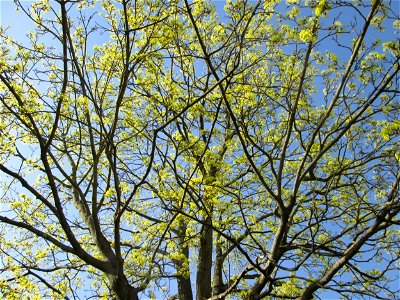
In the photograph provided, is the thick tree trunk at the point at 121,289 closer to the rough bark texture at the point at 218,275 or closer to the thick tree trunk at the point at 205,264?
the thick tree trunk at the point at 205,264

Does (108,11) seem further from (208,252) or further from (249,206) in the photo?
(208,252)

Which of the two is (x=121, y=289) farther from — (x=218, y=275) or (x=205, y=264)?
(x=218, y=275)

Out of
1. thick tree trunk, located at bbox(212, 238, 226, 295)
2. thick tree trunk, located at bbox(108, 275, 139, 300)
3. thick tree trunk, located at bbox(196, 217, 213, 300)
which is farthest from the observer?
thick tree trunk, located at bbox(212, 238, 226, 295)

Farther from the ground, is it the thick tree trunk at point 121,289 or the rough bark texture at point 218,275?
the rough bark texture at point 218,275

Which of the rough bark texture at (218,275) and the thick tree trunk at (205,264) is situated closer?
the thick tree trunk at (205,264)

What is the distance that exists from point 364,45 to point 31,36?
523 cm

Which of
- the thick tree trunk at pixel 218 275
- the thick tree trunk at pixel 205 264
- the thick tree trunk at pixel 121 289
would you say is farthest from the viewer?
the thick tree trunk at pixel 218 275

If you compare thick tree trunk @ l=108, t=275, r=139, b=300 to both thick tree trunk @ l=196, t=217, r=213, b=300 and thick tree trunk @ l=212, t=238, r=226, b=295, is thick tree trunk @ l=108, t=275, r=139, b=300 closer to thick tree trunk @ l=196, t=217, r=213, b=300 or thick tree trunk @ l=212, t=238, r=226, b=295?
thick tree trunk @ l=196, t=217, r=213, b=300

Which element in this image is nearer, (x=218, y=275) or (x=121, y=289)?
(x=121, y=289)

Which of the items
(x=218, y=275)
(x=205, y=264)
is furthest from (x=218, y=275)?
(x=205, y=264)

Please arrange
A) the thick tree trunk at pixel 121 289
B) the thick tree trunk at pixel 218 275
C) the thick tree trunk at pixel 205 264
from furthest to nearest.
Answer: the thick tree trunk at pixel 218 275 → the thick tree trunk at pixel 205 264 → the thick tree trunk at pixel 121 289

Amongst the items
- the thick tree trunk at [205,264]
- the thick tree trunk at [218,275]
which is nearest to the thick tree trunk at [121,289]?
the thick tree trunk at [205,264]

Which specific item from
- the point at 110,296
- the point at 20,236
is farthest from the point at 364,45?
the point at 20,236

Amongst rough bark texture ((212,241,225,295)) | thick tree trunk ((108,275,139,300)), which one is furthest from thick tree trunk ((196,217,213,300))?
thick tree trunk ((108,275,139,300))
